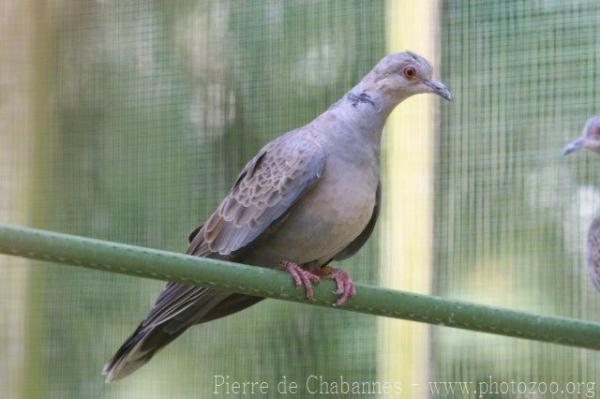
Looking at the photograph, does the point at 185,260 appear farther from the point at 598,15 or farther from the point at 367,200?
the point at 598,15

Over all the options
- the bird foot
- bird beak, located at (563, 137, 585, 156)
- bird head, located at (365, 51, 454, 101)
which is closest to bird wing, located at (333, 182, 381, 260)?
the bird foot

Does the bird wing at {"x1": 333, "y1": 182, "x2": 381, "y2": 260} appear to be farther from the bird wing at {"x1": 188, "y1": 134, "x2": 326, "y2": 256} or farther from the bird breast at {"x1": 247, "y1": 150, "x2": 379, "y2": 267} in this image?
the bird wing at {"x1": 188, "y1": 134, "x2": 326, "y2": 256}

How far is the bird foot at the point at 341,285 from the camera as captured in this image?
6.28ft

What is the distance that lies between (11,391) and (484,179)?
4.73 feet

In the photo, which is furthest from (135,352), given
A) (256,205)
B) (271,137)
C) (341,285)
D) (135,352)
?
(271,137)

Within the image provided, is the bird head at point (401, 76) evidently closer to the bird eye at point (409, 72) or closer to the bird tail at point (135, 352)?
the bird eye at point (409, 72)

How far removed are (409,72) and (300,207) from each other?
396 millimetres

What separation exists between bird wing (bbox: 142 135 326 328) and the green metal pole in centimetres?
19

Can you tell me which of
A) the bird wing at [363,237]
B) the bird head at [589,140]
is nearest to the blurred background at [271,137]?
the bird head at [589,140]

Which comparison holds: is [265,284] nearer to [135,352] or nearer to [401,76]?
[135,352]

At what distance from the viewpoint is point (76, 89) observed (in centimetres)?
339

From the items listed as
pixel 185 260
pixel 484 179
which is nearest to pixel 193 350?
pixel 484 179

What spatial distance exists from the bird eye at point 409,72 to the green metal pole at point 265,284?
509 mm

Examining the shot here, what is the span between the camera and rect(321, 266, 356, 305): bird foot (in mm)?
1914
